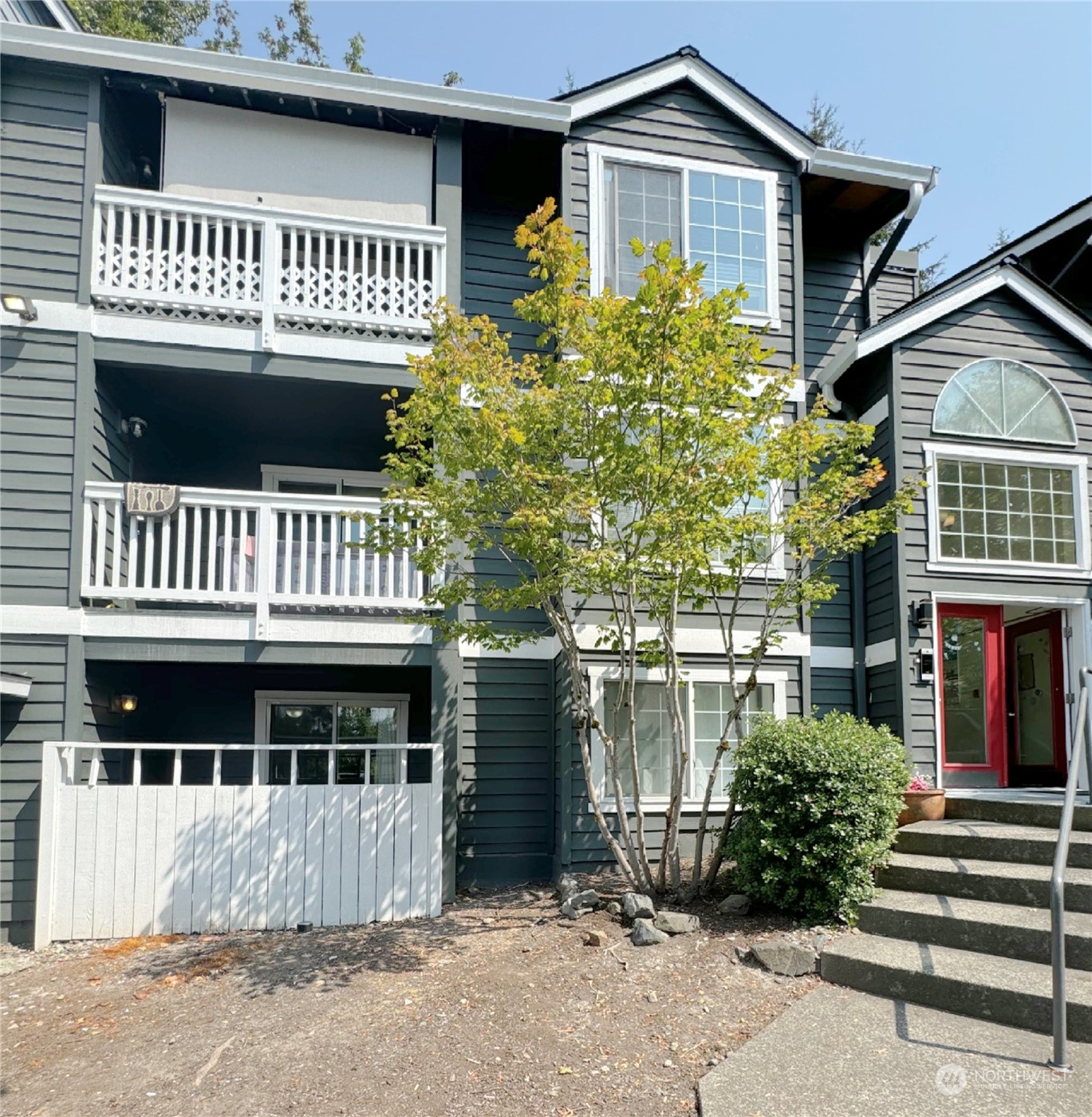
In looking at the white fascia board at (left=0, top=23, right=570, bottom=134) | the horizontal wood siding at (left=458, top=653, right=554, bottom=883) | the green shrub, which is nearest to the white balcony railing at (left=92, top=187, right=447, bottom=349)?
the white fascia board at (left=0, top=23, right=570, bottom=134)

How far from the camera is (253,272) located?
839 cm

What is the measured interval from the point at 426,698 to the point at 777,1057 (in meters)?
6.29

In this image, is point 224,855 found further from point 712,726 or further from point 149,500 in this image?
point 712,726

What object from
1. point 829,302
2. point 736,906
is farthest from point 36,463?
point 829,302

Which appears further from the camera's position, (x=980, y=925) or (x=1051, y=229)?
(x=1051, y=229)

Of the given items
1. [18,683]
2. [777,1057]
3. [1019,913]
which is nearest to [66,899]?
[18,683]

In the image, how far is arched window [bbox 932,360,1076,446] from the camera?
9133 millimetres

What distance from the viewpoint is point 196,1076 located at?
14.9 ft

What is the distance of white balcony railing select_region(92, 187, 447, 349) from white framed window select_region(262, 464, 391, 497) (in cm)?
200

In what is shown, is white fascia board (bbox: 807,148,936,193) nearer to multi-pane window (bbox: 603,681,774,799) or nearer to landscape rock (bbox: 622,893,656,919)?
multi-pane window (bbox: 603,681,774,799)

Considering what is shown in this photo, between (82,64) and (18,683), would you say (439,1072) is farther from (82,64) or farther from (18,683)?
(82,64)

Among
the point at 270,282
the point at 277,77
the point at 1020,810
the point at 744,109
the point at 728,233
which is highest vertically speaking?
the point at 744,109

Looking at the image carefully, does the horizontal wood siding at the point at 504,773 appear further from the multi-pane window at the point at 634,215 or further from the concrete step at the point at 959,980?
the multi-pane window at the point at 634,215

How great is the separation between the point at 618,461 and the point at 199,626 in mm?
3912
